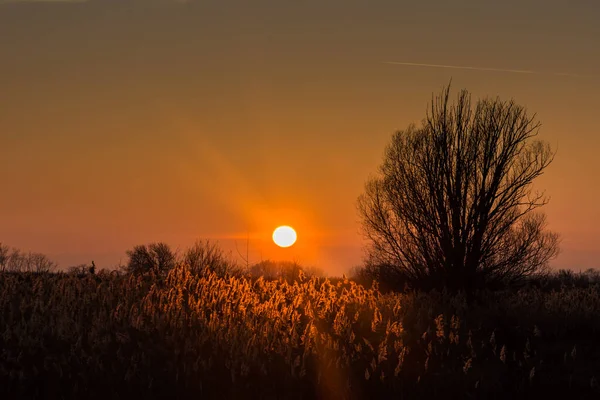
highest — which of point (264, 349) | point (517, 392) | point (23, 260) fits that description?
point (23, 260)

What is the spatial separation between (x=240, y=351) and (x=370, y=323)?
3.84m

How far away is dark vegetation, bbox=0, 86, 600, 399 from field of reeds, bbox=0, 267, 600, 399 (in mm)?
32

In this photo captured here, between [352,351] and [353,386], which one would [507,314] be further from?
[353,386]

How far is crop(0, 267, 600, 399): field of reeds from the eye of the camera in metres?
8.48

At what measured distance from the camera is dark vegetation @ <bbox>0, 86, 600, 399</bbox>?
870 centimetres

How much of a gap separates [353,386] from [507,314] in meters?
6.49

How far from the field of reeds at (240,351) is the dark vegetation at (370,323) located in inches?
1.3

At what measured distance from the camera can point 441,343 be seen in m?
11.4

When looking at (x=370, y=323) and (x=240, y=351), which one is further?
(x=370, y=323)

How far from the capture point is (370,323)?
41.0ft

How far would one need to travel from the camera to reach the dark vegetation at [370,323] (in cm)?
870

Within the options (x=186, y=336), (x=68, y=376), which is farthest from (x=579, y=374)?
(x=68, y=376)

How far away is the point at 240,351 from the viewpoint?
9.35m

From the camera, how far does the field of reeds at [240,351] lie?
8477 mm
